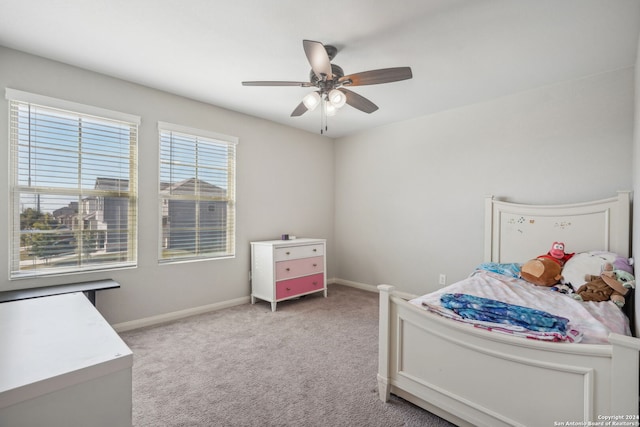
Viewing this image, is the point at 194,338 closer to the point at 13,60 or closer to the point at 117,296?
the point at 117,296

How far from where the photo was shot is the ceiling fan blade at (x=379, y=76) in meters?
1.95

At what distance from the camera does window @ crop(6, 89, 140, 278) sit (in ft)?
7.82

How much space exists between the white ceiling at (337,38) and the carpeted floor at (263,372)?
241 centimetres

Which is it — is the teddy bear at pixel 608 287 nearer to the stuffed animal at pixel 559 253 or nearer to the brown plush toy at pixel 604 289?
the brown plush toy at pixel 604 289

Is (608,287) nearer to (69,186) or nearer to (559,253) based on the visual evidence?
(559,253)

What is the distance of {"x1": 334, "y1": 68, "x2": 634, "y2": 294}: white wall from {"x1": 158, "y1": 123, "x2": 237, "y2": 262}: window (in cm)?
191

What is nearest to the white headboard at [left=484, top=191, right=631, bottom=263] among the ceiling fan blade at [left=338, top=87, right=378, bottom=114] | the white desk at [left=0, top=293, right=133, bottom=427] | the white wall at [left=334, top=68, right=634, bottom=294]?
the white wall at [left=334, top=68, right=634, bottom=294]

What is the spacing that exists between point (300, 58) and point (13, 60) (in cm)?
226

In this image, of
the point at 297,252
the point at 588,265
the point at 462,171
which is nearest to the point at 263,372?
the point at 297,252

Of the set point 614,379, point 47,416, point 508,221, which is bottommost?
point 614,379

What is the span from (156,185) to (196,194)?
1.43 feet

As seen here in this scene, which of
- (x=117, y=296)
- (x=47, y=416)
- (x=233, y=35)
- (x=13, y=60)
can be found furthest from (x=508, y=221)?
(x=13, y=60)

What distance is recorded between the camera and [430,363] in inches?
64.4

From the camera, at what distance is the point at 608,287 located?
1.99 metres
